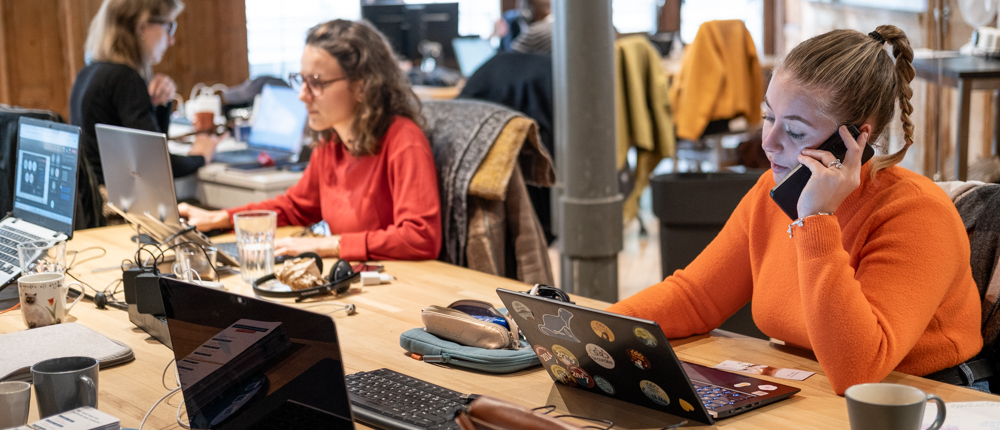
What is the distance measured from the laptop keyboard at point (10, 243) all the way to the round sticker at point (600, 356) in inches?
53.7

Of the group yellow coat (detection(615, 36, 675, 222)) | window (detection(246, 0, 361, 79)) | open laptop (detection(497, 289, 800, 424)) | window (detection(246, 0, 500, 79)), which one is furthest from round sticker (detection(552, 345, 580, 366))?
window (detection(246, 0, 361, 79))

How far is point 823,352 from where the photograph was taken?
1.28 metres

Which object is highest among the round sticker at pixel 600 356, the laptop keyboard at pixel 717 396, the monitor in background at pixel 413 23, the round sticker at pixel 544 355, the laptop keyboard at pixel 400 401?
the monitor in background at pixel 413 23

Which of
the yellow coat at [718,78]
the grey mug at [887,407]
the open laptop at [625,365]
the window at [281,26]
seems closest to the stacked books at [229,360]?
the open laptop at [625,365]

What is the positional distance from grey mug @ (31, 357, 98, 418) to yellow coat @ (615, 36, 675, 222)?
3720 millimetres

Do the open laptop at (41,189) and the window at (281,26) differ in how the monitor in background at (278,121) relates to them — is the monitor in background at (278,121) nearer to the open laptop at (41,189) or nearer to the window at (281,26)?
the open laptop at (41,189)

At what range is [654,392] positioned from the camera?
1.18 metres

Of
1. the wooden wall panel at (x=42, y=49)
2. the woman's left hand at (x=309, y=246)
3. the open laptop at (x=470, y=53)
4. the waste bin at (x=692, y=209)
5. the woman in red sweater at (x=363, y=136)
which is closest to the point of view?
the woman's left hand at (x=309, y=246)

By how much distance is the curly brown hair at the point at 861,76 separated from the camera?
133 centimetres

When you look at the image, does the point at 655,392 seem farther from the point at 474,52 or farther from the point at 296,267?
the point at 474,52

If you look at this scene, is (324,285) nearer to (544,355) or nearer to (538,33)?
(544,355)

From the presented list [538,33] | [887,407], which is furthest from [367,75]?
[538,33]

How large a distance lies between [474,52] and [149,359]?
5.34 metres

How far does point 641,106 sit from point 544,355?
356 centimetres
